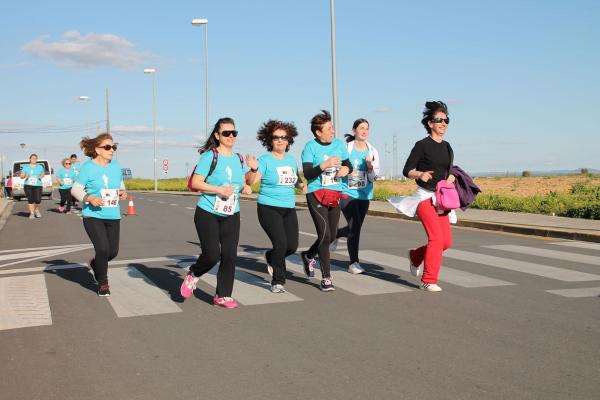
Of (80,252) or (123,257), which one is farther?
(80,252)

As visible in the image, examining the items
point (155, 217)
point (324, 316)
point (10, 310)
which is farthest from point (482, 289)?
point (155, 217)

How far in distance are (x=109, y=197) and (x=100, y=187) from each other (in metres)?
0.14

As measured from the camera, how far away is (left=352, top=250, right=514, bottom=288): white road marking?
820 centimetres

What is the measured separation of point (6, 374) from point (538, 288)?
5350mm

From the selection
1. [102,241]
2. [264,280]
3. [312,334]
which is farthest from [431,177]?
[102,241]

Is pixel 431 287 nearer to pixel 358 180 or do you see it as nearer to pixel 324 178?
pixel 324 178

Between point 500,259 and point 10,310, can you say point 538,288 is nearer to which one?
point 500,259

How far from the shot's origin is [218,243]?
23.0 ft

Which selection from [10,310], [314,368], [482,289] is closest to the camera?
[314,368]

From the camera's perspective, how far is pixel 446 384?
441 centimetres

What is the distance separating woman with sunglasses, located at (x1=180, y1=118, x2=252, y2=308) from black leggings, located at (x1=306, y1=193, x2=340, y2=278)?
3.92 feet

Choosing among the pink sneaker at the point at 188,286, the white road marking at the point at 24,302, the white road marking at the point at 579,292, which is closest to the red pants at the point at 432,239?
the white road marking at the point at 579,292

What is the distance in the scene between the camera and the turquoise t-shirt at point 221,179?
22.5ft

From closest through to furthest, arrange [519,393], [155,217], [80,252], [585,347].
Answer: [519,393], [585,347], [80,252], [155,217]
